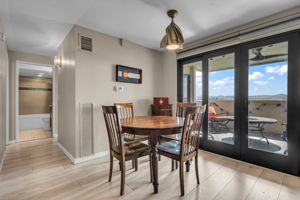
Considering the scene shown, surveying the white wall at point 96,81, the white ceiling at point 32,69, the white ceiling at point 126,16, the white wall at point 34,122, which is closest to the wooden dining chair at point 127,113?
the white wall at point 96,81

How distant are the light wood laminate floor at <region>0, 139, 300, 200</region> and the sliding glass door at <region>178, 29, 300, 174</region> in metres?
0.29

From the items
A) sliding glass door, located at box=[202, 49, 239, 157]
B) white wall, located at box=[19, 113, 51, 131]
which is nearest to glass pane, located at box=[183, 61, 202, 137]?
sliding glass door, located at box=[202, 49, 239, 157]

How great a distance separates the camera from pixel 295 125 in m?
1.98

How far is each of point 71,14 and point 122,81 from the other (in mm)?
1375

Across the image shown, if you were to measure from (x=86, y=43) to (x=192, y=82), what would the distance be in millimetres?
2426

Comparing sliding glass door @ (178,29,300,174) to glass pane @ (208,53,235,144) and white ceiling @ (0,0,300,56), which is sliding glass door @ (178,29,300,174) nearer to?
glass pane @ (208,53,235,144)

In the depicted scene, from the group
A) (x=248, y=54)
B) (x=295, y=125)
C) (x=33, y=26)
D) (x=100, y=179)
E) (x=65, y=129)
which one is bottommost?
(x=100, y=179)

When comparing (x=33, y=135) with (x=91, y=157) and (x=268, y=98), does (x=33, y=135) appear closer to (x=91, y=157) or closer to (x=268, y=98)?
(x=91, y=157)

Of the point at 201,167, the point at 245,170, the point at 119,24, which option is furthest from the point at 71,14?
the point at 245,170

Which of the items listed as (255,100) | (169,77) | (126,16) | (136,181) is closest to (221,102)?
(255,100)

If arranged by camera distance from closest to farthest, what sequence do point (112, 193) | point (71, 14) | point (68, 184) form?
point (112, 193), point (68, 184), point (71, 14)

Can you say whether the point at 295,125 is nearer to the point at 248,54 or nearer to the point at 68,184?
the point at 248,54

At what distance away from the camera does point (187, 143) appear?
1.68m

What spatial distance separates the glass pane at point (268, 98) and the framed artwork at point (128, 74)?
7.08 ft
